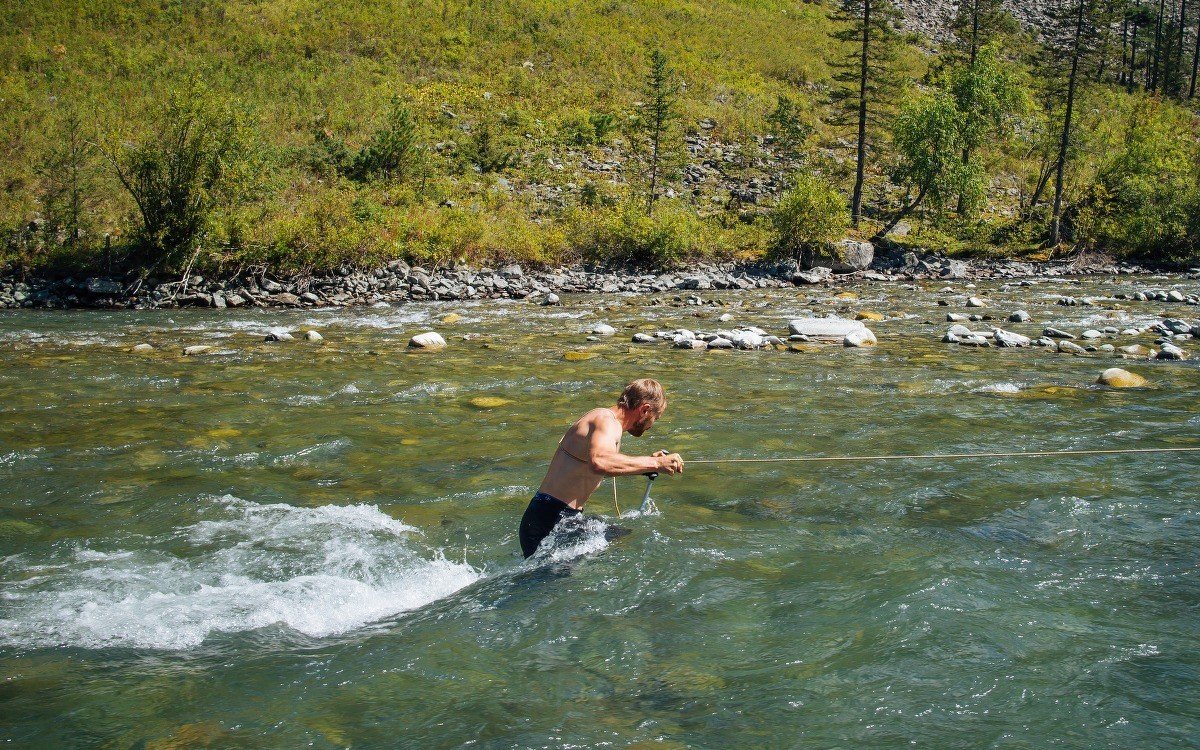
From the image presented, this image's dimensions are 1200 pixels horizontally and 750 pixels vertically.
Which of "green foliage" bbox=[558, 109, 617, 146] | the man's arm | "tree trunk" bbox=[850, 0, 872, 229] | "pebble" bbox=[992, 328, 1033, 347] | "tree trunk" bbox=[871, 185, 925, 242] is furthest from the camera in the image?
"green foliage" bbox=[558, 109, 617, 146]

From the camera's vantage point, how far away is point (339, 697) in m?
3.84

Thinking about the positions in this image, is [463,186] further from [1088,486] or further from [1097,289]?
[1088,486]

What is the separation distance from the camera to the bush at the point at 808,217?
30266mm

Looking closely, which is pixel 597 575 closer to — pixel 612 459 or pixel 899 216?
pixel 612 459

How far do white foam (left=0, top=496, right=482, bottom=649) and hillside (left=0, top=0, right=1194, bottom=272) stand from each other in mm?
20291

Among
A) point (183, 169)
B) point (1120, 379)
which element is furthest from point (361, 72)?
point (1120, 379)

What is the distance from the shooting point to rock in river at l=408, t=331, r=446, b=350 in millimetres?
15211

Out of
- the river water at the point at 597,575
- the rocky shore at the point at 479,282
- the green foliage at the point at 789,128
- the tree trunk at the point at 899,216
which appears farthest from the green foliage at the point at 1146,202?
the river water at the point at 597,575

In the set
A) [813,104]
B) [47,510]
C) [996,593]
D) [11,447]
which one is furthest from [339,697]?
[813,104]

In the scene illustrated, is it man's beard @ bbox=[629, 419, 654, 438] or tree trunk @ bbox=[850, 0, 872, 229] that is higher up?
tree trunk @ bbox=[850, 0, 872, 229]

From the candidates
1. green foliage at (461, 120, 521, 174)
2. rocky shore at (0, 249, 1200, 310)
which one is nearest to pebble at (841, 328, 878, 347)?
rocky shore at (0, 249, 1200, 310)

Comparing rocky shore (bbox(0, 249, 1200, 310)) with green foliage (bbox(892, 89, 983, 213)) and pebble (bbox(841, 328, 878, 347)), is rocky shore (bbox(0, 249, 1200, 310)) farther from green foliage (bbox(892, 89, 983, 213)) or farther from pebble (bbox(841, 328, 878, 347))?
pebble (bbox(841, 328, 878, 347))

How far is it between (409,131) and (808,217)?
17301 mm

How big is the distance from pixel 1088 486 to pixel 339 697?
20.8 feet
